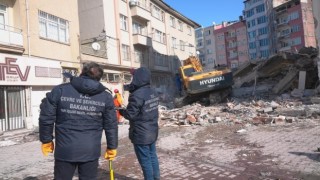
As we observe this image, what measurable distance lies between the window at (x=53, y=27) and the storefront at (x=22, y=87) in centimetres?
184

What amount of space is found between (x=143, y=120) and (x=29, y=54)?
1453 cm

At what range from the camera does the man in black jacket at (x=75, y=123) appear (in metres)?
3.80

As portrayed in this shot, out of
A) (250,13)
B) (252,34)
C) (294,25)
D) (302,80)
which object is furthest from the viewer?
(252,34)

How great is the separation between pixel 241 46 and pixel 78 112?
90.1m

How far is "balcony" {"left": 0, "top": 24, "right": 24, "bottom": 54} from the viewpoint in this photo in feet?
53.5

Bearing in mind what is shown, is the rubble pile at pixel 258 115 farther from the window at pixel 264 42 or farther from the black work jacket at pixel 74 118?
the window at pixel 264 42

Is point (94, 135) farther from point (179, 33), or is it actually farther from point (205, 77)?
point (179, 33)

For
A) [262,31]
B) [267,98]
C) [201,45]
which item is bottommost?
[267,98]

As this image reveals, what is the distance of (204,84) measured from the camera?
22141 mm

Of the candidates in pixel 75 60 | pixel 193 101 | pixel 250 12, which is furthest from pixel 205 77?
pixel 250 12

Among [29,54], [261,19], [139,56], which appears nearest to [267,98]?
[29,54]

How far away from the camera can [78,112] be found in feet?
12.6

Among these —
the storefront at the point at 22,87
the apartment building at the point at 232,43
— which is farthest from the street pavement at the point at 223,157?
the apartment building at the point at 232,43

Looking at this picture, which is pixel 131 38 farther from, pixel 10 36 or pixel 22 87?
pixel 10 36
